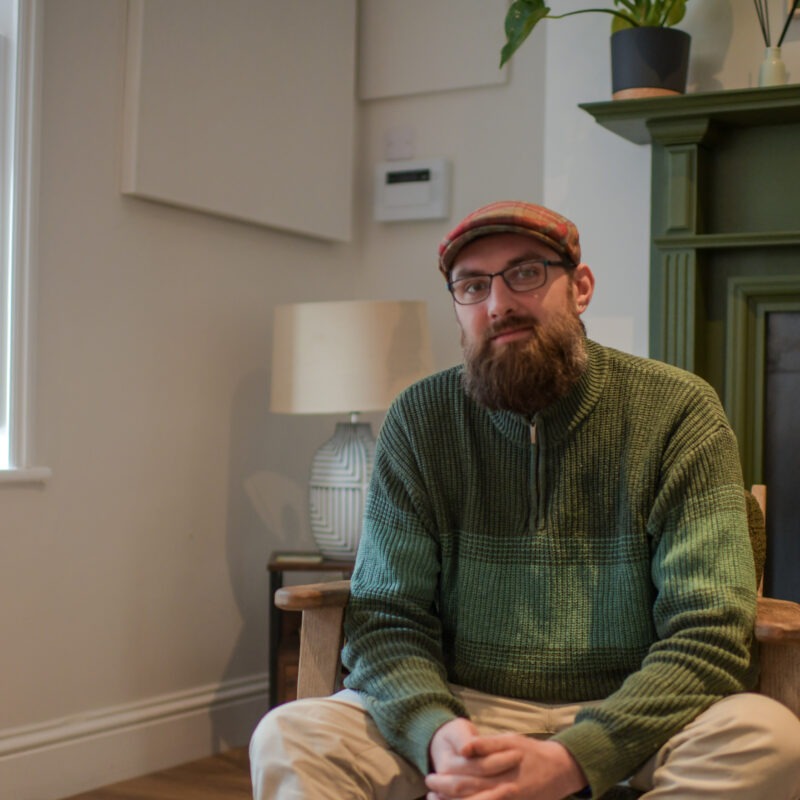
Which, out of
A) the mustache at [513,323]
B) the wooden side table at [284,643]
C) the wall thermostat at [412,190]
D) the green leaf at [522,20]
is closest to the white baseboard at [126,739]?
the wooden side table at [284,643]

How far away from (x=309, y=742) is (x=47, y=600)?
145cm

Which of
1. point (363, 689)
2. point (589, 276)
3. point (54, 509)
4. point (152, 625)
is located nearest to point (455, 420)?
point (589, 276)

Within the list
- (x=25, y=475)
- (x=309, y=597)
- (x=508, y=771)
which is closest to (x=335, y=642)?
(x=309, y=597)

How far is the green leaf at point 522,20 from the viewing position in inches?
105

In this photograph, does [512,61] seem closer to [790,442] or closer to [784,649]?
[790,442]

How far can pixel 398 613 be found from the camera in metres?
1.72

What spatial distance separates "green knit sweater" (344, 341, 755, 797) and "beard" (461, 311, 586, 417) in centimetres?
4

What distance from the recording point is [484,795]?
1407mm

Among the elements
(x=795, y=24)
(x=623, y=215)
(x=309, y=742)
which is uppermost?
(x=795, y=24)

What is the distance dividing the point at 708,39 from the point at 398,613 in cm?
166

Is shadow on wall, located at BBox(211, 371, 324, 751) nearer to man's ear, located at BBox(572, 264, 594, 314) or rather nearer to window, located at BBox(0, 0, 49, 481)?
window, located at BBox(0, 0, 49, 481)

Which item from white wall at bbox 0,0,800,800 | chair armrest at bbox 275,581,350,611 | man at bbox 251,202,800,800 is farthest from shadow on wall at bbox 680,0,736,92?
chair armrest at bbox 275,581,350,611

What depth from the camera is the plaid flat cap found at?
1684mm

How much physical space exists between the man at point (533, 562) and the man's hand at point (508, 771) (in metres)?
0.02
